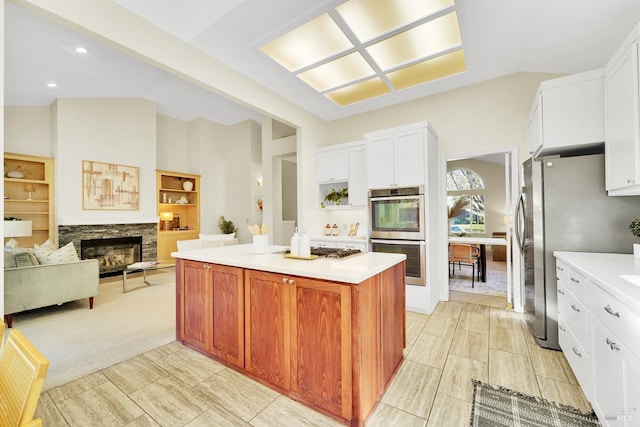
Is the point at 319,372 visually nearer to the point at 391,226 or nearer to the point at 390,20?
the point at 391,226

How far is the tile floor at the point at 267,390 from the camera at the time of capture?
1733 millimetres

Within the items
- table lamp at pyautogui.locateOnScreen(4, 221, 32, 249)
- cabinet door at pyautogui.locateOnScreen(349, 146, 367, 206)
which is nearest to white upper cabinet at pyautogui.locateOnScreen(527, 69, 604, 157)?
cabinet door at pyautogui.locateOnScreen(349, 146, 367, 206)

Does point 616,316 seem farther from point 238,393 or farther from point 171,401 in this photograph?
point 171,401

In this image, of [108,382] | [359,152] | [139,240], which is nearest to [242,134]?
[139,240]

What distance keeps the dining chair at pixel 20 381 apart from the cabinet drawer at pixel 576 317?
274 centimetres

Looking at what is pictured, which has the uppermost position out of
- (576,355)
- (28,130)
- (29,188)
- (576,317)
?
(28,130)

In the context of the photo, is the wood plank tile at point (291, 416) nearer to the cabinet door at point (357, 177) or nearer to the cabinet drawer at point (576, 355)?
the cabinet drawer at point (576, 355)

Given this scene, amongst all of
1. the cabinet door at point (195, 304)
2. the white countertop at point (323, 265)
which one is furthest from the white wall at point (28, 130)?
the white countertop at point (323, 265)

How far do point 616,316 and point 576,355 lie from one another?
86 cm

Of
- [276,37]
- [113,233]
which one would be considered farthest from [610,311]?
[113,233]

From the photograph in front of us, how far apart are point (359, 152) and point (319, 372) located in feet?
11.6

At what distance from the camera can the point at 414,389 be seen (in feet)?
6.60

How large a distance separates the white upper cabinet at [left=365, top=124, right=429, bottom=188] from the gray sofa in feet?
13.6

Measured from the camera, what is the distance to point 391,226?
382 centimetres
